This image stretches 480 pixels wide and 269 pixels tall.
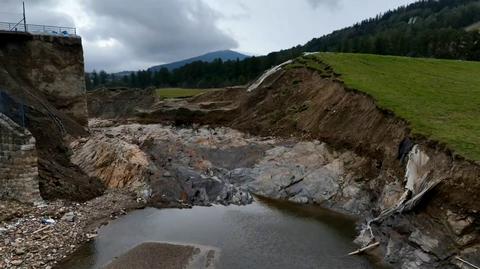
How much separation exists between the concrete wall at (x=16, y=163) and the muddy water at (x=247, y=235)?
4.95m

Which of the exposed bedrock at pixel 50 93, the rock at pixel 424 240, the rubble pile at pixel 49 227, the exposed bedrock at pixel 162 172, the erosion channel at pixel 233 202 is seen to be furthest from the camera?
the exposed bedrock at pixel 162 172

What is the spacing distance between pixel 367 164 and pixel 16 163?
21.2m

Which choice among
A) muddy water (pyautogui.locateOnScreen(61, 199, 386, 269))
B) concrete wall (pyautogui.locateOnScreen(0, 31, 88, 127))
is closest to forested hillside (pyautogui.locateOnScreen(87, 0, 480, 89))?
muddy water (pyautogui.locateOnScreen(61, 199, 386, 269))

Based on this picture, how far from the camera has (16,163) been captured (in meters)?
23.6

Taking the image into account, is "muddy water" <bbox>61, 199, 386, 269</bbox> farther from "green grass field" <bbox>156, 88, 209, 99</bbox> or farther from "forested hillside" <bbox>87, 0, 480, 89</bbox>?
"forested hillside" <bbox>87, 0, 480, 89</bbox>

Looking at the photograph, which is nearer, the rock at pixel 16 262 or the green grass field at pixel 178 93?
the rock at pixel 16 262

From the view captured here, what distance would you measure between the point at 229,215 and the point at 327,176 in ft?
26.3

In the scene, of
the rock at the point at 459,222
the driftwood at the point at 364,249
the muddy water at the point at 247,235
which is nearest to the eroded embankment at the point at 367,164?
the rock at the point at 459,222

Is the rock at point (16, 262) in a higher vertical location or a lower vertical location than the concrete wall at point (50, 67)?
lower

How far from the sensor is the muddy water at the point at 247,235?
19562mm

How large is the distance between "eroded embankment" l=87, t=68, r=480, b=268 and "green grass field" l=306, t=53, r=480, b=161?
82 centimetres

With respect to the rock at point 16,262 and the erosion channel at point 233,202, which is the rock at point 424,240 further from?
the rock at point 16,262

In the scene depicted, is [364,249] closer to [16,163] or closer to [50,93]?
[16,163]

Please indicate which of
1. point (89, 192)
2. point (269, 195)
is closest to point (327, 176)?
point (269, 195)
